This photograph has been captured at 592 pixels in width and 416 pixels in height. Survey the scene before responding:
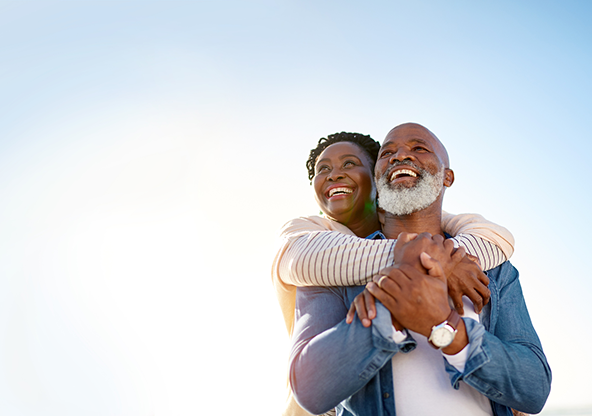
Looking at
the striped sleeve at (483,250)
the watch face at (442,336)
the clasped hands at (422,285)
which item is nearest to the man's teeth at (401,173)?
the striped sleeve at (483,250)

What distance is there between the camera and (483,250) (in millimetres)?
3037

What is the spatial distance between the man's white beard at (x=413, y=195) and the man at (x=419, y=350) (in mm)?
777

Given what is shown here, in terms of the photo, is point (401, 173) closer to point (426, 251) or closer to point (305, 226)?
point (305, 226)

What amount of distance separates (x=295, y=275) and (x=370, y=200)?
5.78ft

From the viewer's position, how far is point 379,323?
234 centimetres

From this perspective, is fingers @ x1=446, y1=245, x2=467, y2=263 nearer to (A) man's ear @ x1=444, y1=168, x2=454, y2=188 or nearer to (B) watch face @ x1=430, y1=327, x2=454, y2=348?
(B) watch face @ x1=430, y1=327, x2=454, y2=348

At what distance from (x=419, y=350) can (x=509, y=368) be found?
504 mm

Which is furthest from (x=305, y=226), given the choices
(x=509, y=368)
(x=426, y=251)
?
(x=509, y=368)

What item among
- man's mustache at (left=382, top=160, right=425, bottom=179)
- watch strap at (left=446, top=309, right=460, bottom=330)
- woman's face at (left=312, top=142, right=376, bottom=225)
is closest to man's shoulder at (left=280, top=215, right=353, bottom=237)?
woman's face at (left=312, top=142, right=376, bottom=225)

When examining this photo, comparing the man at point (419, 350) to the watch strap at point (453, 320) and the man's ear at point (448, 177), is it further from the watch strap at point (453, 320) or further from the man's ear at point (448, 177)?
the man's ear at point (448, 177)

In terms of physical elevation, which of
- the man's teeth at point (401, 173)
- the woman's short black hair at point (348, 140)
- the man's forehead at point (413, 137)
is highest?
the woman's short black hair at point (348, 140)

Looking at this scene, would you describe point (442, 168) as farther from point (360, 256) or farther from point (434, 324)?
point (434, 324)

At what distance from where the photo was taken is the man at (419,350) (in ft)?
7.71

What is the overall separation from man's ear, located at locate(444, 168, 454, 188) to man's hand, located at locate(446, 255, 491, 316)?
1495 mm
